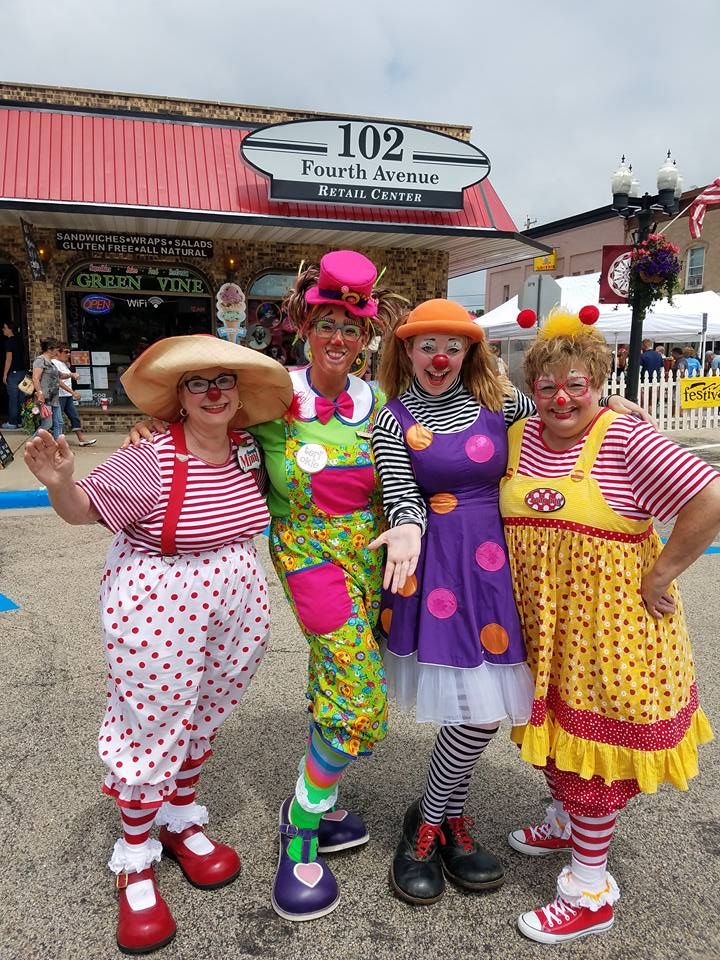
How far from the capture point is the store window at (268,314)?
40.0 feet

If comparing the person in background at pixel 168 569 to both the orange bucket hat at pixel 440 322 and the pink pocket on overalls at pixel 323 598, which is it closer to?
the pink pocket on overalls at pixel 323 598

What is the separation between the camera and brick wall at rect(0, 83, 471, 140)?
10.9 meters

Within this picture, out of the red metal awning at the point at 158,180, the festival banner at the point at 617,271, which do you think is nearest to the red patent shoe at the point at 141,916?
the red metal awning at the point at 158,180

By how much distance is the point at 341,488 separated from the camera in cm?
212

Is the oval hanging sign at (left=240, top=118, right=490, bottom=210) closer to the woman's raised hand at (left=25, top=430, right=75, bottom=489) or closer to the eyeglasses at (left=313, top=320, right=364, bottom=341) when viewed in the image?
the eyeglasses at (left=313, top=320, right=364, bottom=341)

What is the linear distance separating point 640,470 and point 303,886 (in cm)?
159

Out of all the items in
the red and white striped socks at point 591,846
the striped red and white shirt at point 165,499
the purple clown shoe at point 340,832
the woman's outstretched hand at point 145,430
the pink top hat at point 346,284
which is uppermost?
the pink top hat at point 346,284

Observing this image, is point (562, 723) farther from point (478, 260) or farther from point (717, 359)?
point (717, 359)

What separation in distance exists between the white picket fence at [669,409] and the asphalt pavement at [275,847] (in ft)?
28.7

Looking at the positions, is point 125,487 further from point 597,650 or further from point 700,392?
point 700,392

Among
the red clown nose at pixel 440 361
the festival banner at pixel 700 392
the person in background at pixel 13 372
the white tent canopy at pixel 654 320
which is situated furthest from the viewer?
the white tent canopy at pixel 654 320

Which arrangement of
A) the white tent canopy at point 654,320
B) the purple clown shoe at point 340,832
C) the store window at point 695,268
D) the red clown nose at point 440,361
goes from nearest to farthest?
the red clown nose at point 440,361 < the purple clown shoe at point 340,832 < the white tent canopy at point 654,320 < the store window at point 695,268

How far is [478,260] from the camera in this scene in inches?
529

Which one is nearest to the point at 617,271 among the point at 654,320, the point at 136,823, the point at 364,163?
the point at 364,163
